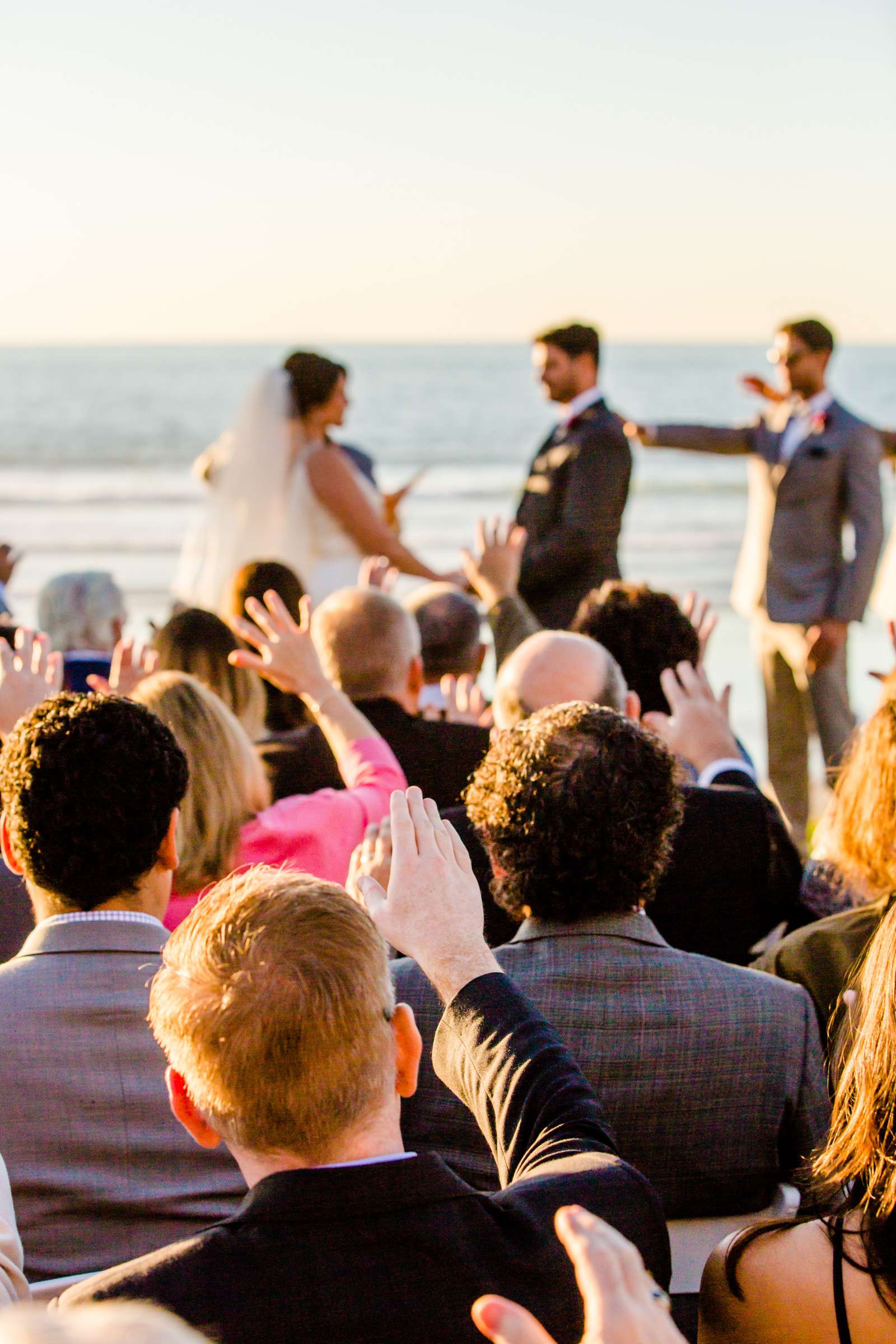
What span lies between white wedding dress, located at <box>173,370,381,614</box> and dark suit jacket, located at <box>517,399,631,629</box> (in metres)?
0.77

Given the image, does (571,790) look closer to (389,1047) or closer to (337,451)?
(389,1047)

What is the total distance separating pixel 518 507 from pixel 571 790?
4020 millimetres

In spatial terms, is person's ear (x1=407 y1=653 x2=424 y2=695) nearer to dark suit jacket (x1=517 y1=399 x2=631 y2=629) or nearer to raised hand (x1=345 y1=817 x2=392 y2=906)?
raised hand (x1=345 y1=817 x2=392 y2=906)

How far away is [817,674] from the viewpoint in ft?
17.9

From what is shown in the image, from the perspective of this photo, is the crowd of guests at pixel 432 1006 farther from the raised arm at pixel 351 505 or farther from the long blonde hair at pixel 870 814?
the raised arm at pixel 351 505

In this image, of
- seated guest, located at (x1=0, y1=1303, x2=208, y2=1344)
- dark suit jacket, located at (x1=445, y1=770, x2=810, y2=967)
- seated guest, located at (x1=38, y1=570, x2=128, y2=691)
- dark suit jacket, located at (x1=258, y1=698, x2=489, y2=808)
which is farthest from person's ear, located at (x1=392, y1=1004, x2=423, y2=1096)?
seated guest, located at (x1=38, y1=570, x2=128, y2=691)

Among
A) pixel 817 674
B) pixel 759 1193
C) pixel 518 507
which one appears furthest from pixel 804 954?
pixel 518 507

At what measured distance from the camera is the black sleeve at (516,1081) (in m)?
1.27

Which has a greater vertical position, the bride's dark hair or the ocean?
the ocean

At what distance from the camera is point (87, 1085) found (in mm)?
1779

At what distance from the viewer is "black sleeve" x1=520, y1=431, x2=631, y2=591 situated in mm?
5469

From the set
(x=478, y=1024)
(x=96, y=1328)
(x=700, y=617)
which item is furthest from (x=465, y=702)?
(x=96, y=1328)

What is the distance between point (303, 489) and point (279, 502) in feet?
0.44

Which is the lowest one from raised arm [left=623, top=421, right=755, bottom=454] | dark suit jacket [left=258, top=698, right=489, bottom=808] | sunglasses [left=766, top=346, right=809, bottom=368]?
dark suit jacket [left=258, top=698, right=489, bottom=808]
